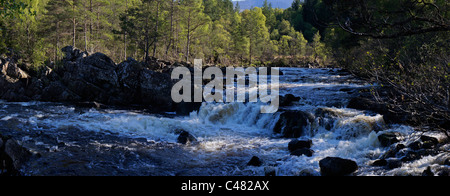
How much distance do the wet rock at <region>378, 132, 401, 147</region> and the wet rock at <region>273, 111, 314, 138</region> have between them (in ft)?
11.9

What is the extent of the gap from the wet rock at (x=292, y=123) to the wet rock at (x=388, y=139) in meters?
3.62

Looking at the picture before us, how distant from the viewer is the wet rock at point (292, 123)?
14148mm

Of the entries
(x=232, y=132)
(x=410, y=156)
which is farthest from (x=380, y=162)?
(x=232, y=132)

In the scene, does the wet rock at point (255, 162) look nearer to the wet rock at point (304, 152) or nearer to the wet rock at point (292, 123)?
the wet rock at point (304, 152)

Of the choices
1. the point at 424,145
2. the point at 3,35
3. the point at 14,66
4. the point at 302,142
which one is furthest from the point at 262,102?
the point at 3,35

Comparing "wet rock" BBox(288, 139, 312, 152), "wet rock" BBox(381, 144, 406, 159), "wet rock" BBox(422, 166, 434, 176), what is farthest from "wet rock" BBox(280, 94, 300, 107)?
"wet rock" BBox(422, 166, 434, 176)

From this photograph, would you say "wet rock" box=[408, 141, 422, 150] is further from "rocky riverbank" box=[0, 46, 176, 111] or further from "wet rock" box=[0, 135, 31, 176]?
"rocky riverbank" box=[0, 46, 176, 111]

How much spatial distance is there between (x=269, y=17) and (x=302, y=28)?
1299 centimetres

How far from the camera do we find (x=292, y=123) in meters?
14.6

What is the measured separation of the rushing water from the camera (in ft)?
32.6

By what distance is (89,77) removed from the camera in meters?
23.7

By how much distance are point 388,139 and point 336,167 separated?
13.0 ft
